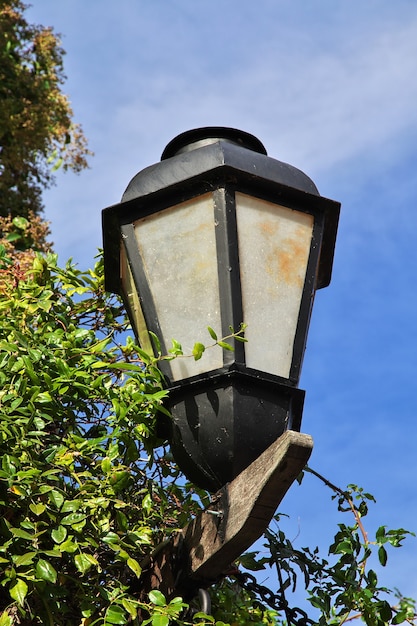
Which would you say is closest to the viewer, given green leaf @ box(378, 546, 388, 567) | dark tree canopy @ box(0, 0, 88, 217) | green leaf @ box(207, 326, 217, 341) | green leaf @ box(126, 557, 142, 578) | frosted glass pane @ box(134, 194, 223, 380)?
green leaf @ box(207, 326, 217, 341)

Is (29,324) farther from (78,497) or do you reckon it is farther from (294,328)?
(294,328)

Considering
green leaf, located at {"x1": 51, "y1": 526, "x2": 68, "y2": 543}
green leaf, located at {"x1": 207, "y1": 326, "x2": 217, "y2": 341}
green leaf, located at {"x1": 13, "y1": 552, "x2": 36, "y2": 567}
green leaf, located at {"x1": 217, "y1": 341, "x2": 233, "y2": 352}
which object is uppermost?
green leaf, located at {"x1": 207, "y1": 326, "x2": 217, "y2": 341}

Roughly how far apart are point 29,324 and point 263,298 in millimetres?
1344

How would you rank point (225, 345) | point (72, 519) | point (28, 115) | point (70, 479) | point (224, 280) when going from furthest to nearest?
point (28, 115), point (70, 479), point (72, 519), point (224, 280), point (225, 345)

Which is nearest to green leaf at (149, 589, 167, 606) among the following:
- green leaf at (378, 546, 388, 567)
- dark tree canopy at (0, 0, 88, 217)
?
green leaf at (378, 546, 388, 567)

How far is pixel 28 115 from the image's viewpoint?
24.4ft

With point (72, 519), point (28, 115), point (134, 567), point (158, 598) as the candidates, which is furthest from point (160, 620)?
point (28, 115)

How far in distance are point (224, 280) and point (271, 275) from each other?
5.2 inches

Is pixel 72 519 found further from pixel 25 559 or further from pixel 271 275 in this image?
pixel 271 275

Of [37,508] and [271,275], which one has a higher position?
[271,275]

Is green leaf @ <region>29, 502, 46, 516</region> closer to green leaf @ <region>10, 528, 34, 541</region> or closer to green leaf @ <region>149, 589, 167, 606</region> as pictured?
green leaf @ <region>10, 528, 34, 541</region>

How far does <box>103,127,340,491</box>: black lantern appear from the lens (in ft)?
7.55

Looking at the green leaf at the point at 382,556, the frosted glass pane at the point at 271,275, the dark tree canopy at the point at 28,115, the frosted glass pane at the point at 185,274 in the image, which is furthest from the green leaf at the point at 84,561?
the dark tree canopy at the point at 28,115

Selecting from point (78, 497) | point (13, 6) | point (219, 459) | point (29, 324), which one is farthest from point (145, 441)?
point (13, 6)
